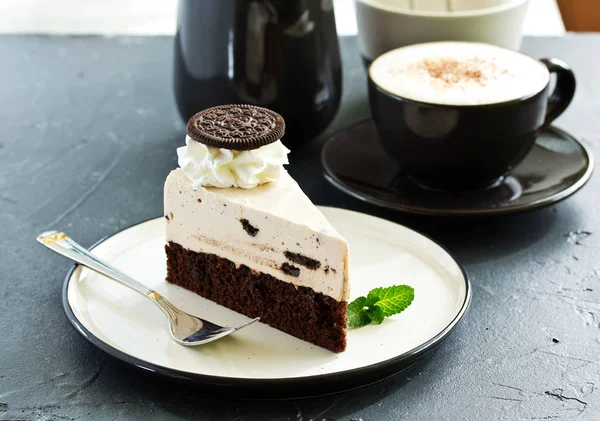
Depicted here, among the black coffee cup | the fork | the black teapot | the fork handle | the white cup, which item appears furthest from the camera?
the white cup

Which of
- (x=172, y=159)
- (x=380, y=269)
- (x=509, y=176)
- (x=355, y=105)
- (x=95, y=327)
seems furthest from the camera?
(x=355, y=105)

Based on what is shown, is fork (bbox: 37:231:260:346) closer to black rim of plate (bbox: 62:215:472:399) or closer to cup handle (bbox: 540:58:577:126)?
black rim of plate (bbox: 62:215:472:399)

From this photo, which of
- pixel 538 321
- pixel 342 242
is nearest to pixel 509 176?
pixel 538 321

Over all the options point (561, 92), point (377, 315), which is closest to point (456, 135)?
point (561, 92)

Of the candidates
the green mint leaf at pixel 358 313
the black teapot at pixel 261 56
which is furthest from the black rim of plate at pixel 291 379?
the black teapot at pixel 261 56

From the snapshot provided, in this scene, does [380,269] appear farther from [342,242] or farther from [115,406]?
[115,406]

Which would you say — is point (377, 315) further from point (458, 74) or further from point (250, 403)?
point (458, 74)

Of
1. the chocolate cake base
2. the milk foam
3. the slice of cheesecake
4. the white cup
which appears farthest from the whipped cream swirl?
the white cup

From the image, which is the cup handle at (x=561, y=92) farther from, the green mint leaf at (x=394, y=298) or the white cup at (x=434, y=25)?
the green mint leaf at (x=394, y=298)
